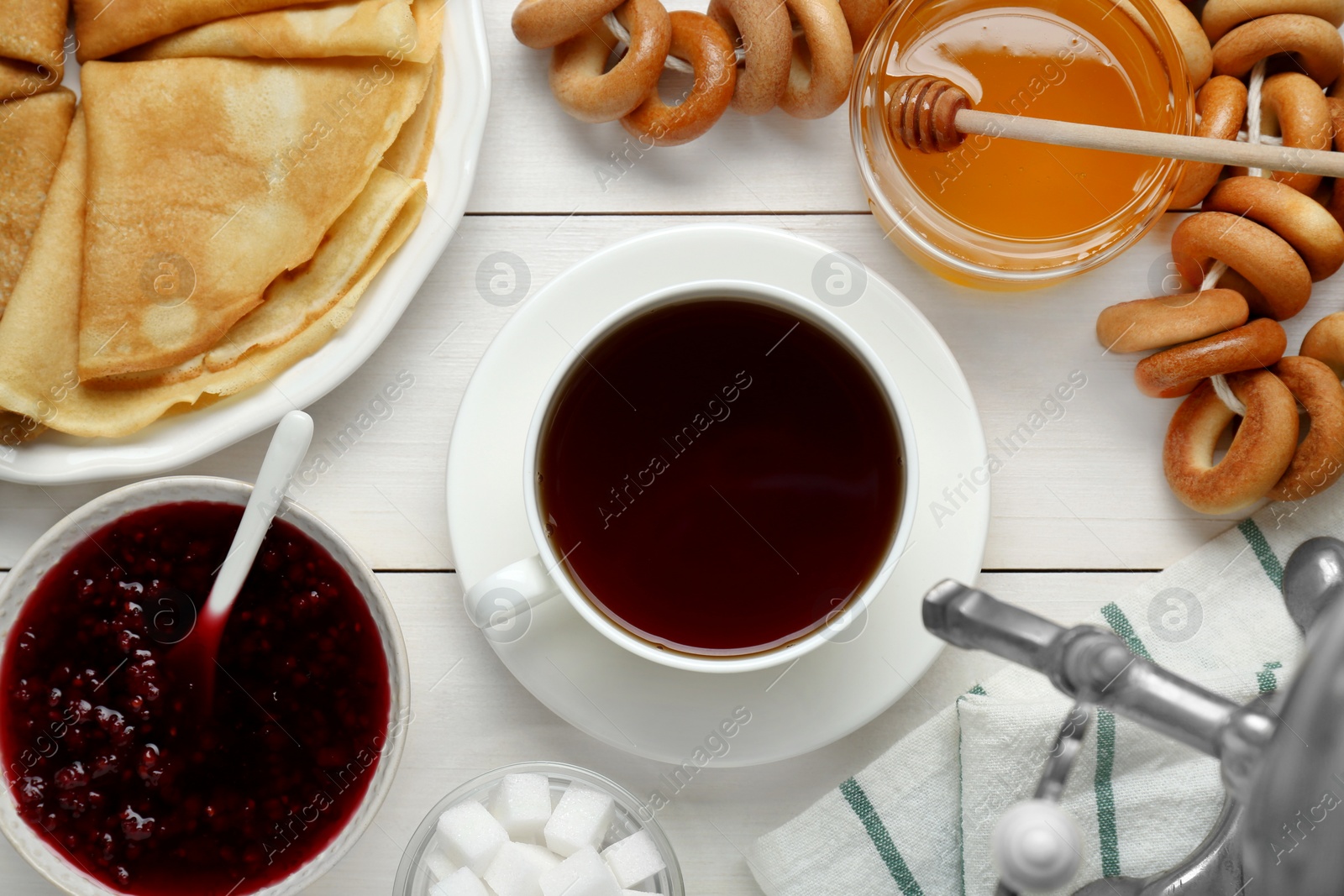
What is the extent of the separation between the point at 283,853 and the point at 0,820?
0.73 feet

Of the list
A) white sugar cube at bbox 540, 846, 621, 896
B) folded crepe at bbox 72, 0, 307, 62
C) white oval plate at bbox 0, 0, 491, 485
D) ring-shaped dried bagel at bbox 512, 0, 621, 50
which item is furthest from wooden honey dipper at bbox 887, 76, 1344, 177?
white sugar cube at bbox 540, 846, 621, 896

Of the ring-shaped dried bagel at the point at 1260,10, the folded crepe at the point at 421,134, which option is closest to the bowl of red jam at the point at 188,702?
the folded crepe at the point at 421,134

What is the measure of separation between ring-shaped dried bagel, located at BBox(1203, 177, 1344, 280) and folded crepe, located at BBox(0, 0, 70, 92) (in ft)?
3.56

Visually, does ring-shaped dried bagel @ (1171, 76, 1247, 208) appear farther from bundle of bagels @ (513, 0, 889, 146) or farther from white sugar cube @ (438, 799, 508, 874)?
white sugar cube @ (438, 799, 508, 874)

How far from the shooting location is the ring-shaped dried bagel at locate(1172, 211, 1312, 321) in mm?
913

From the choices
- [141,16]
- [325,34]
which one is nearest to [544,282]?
[325,34]

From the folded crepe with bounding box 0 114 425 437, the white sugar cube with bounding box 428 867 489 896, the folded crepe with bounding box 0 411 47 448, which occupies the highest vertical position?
the folded crepe with bounding box 0 114 425 437

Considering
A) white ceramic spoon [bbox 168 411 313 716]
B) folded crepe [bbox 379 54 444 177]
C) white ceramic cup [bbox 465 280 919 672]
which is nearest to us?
white ceramic cup [bbox 465 280 919 672]

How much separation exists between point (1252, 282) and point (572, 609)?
676 mm

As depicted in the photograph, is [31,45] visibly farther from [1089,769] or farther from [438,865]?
[1089,769]

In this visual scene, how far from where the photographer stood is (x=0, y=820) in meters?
0.84

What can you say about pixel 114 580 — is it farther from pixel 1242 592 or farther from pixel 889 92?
pixel 1242 592

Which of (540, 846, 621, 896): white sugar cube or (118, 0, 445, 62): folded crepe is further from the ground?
(118, 0, 445, 62): folded crepe

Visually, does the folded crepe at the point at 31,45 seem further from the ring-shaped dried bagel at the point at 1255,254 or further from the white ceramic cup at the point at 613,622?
the ring-shaped dried bagel at the point at 1255,254
